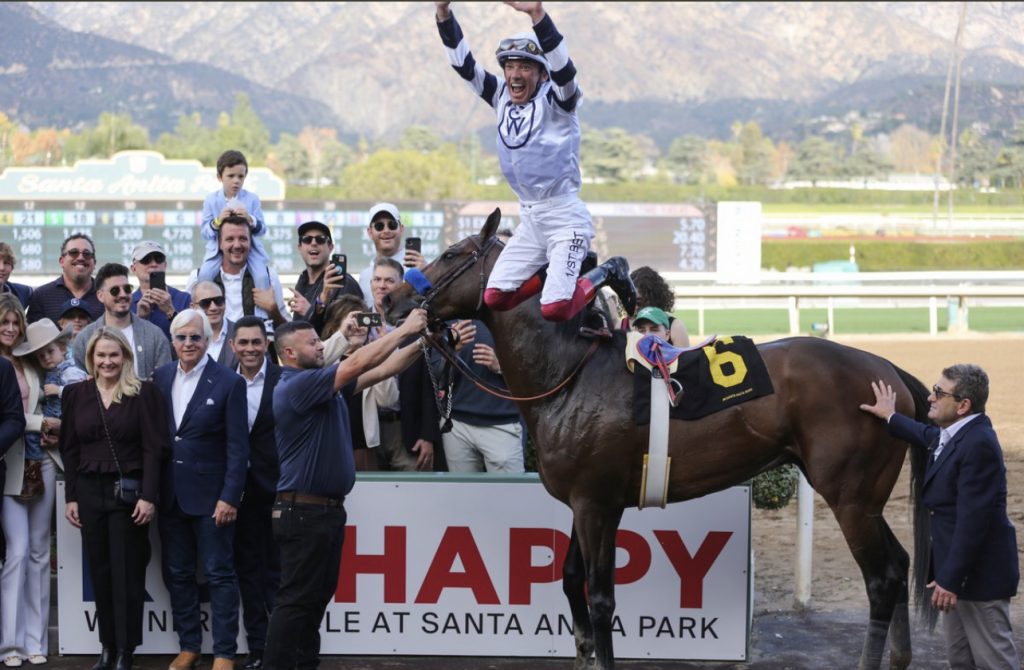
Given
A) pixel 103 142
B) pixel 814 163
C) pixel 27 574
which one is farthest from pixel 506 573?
pixel 814 163

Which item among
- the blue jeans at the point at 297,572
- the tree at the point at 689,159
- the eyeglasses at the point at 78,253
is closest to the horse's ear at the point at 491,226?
the blue jeans at the point at 297,572

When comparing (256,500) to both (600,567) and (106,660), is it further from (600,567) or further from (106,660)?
(600,567)

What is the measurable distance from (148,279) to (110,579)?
6.76ft

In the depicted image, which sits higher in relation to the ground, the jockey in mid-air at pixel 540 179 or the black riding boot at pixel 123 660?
the jockey in mid-air at pixel 540 179

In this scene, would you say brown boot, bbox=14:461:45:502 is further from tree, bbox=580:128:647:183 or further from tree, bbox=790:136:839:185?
tree, bbox=790:136:839:185

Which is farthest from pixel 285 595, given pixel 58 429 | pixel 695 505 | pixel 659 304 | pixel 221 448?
pixel 659 304

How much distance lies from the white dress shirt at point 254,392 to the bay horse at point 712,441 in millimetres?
900

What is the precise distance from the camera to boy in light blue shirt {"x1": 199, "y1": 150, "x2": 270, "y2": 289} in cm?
762

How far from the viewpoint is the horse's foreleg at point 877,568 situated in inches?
217

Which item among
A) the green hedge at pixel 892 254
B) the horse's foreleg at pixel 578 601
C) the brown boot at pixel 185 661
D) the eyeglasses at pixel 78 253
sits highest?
the green hedge at pixel 892 254

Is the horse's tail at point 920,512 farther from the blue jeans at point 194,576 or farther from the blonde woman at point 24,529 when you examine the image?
the blonde woman at point 24,529

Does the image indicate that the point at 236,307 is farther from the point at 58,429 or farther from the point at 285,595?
the point at 285,595

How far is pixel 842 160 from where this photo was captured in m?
125

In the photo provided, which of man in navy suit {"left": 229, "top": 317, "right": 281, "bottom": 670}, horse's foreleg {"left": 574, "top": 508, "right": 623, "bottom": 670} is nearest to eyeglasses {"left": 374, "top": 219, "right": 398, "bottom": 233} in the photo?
man in navy suit {"left": 229, "top": 317, "right": 281, "bottom": 670}
